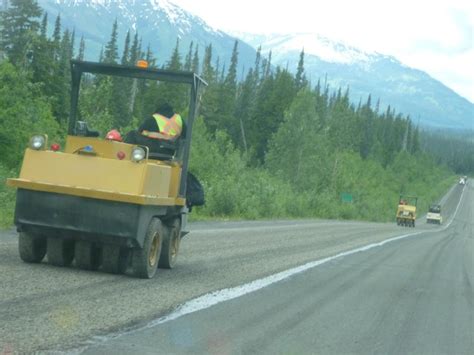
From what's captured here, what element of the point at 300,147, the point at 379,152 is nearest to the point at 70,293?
the point at 300,147

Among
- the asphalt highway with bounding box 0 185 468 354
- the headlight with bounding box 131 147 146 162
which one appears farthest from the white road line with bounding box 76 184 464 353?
the headlight with bounding box 131 147 146 162

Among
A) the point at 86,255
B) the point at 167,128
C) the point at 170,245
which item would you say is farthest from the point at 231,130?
the point at 86,255

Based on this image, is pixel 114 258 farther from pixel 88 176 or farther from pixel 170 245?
pixel 170 245

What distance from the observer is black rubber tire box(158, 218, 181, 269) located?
10.7 metres

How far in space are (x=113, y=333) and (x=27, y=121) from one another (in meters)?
16.9

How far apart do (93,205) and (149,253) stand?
109 centimetres

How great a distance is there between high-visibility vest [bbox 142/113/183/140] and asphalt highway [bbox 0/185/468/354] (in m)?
1.87

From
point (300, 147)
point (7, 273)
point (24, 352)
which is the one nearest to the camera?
point (24, 352)

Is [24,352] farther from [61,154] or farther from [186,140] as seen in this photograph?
[186,140]

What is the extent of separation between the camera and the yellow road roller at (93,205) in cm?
895

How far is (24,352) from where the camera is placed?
5.45 metres

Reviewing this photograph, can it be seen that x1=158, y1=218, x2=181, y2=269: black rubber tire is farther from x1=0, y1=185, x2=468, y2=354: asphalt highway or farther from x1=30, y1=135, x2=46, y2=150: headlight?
x1=30, y1=135, x2=46, y2=150: headlight

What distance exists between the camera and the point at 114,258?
9.54m

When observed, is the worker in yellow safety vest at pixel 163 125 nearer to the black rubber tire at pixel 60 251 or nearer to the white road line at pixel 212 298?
the black rubber tire at pixel 60 251
